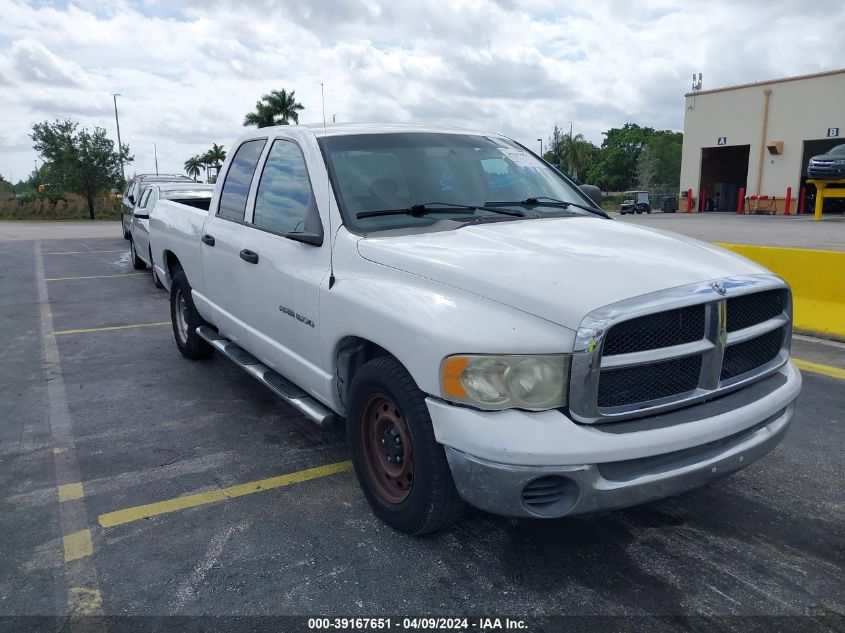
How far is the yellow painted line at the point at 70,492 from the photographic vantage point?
3625 mm

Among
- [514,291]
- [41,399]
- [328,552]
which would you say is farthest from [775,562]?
[41,399]

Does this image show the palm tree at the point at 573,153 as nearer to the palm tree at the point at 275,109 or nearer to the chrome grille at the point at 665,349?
the palm tree at the point at 275,109

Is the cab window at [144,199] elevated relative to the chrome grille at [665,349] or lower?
elevated

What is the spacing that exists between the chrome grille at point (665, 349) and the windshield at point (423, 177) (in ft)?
→ 4.23

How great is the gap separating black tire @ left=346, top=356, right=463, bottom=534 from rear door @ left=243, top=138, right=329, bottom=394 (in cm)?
48

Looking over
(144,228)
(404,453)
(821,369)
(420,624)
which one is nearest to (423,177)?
(404,453)

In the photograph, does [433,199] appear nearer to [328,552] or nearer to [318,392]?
[318,392]

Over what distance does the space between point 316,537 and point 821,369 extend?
4679 millimetres

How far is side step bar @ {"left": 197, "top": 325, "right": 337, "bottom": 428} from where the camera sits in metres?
3.60

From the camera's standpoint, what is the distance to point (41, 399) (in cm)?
530

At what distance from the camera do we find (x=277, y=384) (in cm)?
411

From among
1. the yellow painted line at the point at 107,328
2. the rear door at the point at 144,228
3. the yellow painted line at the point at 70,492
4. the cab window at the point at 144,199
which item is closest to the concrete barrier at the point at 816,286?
the yellow painted line at the point at 70,492

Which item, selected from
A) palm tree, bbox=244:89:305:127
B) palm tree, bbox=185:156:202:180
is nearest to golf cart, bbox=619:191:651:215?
palm tree, bbox=244:89:305:127

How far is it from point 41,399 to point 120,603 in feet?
10.5
